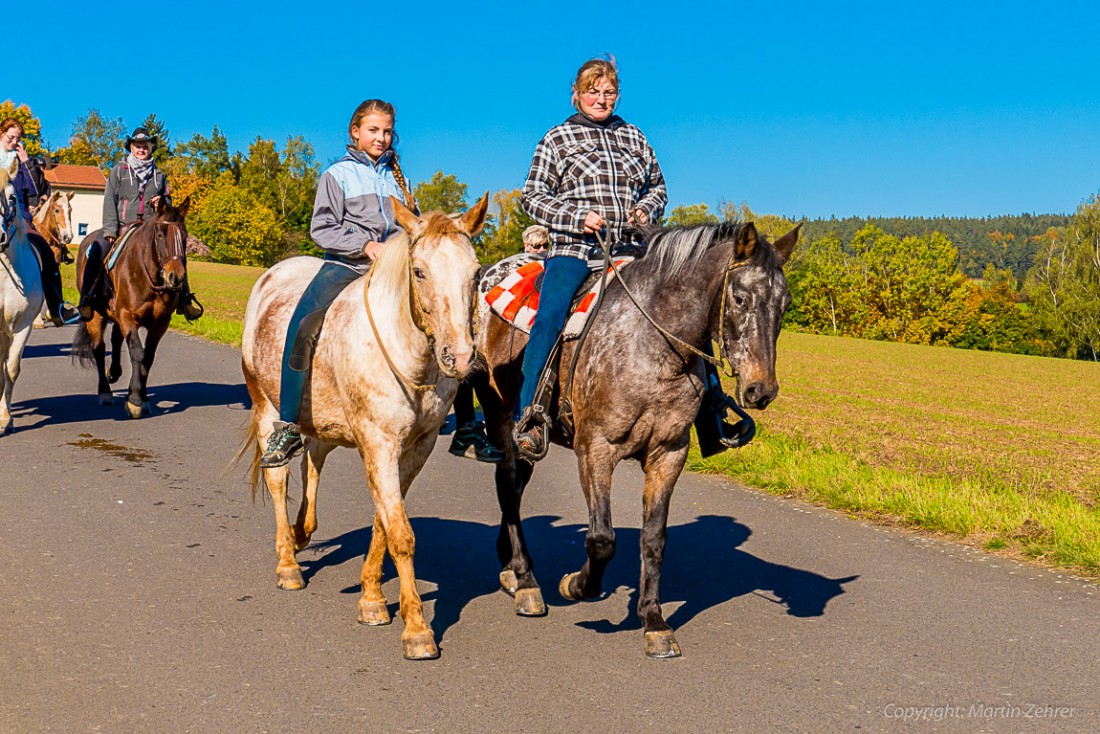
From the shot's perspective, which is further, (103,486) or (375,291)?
(103,486)

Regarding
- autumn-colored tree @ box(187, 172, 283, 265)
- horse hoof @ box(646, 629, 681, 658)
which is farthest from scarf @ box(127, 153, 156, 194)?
autumn-colored tree @ box(187, 172, 283, 265)

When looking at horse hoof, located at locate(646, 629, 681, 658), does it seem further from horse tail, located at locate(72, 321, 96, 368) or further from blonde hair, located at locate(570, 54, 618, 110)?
horse tail, located at locate(72, 321, 96, 368)

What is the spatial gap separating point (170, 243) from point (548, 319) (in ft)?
28.2

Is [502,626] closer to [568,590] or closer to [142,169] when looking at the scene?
[568,590]

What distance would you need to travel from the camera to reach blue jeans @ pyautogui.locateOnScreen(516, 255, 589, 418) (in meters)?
6.14

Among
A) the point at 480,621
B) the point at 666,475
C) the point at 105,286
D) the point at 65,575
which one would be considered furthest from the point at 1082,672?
the point at 105,286

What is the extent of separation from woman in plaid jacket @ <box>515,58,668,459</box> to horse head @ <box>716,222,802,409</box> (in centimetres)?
106

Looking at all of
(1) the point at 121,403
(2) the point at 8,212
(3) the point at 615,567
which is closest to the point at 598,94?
(3) the point at 615,567

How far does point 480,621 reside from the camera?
6039mm

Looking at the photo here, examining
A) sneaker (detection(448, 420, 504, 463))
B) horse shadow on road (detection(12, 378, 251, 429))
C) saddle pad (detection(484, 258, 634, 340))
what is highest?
saddle pad (detection(484, 258, 634, 340))

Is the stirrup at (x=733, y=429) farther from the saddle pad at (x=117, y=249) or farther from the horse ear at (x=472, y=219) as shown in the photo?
the saddle pad at (x=117, y=249)

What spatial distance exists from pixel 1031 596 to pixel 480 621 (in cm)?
351

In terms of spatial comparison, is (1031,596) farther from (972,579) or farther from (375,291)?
(375,291)

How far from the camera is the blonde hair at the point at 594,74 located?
6.51 m
